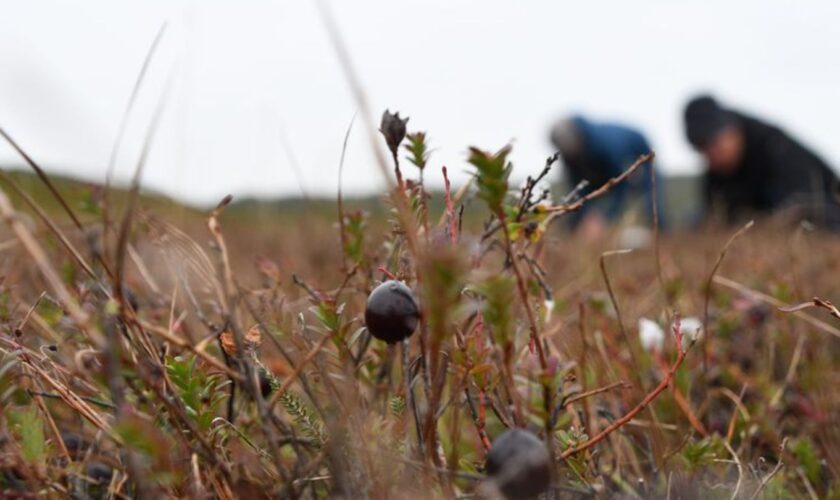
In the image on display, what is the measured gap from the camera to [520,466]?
0.58 meters

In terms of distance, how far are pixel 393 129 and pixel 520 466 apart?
338mm

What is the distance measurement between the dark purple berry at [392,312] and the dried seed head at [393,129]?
133 mm

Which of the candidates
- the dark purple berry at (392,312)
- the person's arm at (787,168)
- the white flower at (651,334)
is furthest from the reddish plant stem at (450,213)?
the person's arm at (787,168)

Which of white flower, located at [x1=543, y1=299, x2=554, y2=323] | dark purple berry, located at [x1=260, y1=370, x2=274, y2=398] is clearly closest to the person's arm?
white flower, located at [x1=543, y1=299, x2=554, y2=323]

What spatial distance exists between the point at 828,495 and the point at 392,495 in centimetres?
69

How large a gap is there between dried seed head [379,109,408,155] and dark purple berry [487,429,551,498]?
30 cm

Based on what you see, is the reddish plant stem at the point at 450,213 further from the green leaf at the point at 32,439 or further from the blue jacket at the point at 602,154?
the blue jacket at the point at 602,154

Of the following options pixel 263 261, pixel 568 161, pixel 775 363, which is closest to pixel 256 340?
pixel 263 261

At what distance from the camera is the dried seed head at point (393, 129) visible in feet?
2.52

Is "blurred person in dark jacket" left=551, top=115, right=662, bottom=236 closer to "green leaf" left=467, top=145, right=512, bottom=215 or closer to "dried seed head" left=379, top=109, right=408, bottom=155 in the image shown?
"dried seed head" left=379, top=109, right=408, bottom=155

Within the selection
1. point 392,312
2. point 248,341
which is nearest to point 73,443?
point 248,341

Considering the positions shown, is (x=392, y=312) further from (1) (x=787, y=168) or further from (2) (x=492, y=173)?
(1) (x=787, y=168)

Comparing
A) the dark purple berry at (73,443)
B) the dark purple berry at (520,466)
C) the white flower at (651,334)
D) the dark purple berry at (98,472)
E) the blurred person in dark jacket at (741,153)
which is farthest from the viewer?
the blurred person in dark jacket at (741,153)

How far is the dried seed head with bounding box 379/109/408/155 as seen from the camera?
767 millimetres
